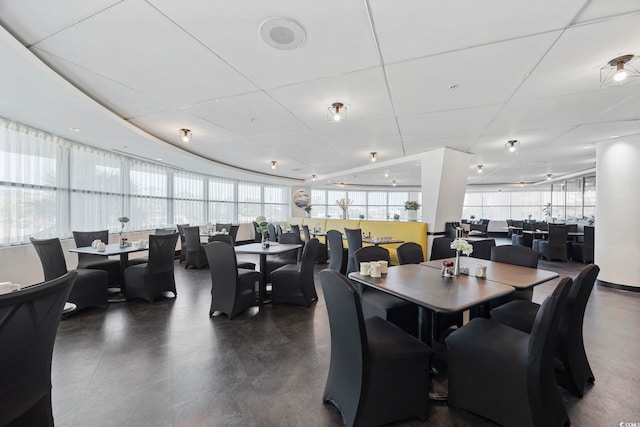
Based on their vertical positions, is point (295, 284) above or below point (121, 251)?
below

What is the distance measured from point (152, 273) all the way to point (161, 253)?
0.97ft

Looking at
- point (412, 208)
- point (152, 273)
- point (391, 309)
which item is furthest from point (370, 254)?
point (412, 208)

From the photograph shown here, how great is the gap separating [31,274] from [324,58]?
17.8ft

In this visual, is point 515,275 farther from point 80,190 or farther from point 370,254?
point 80,190

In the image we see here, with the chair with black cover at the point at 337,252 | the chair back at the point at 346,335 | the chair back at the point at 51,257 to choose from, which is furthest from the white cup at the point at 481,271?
the chair back at the point at 51,257

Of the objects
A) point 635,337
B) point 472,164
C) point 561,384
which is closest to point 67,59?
point 561,384

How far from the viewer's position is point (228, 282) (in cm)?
326

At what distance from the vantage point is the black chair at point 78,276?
3.23 metres

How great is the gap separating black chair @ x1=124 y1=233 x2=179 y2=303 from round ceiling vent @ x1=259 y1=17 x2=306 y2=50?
9.87 ft

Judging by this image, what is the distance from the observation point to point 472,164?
7.80 meters

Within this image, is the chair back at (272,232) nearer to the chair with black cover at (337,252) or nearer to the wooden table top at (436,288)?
the chair with black cover at (337,252)

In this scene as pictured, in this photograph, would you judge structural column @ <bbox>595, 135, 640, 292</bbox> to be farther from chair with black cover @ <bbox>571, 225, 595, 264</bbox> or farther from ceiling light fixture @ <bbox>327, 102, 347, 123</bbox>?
ceiling light fixture @ <bbox>327, 102, 347, 123</bbox>

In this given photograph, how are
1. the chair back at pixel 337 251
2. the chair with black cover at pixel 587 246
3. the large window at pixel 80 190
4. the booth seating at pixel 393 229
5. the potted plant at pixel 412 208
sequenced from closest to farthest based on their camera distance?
1. the large window at pixel 80 190
2. the chair back at pixel 337 251
3. the booth seating at pixel 393 229
4. the chair with black cover at pixel 587 246
5. the potted plant at pixel 412 208

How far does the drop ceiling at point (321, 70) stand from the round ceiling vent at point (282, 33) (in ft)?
0.19
